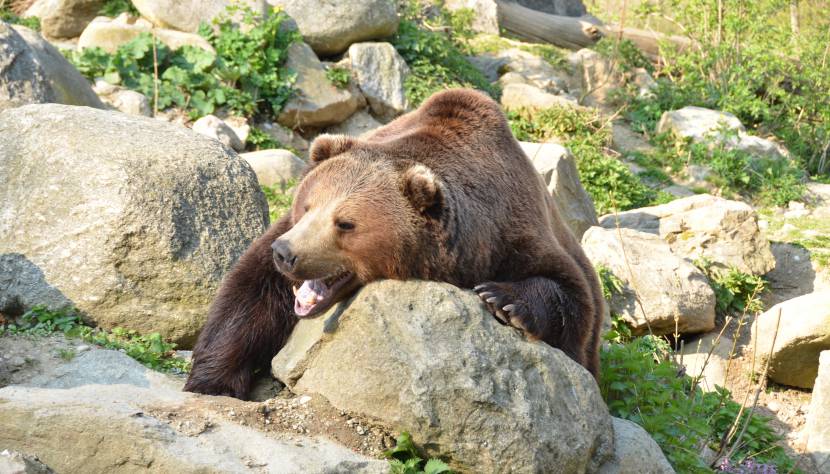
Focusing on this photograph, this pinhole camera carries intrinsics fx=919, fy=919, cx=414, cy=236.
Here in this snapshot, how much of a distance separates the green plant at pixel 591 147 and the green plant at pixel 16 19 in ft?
26.2

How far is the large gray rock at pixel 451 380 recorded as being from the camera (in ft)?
14.3

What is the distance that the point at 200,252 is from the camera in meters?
6.41

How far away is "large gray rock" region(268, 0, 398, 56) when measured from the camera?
47.6ft

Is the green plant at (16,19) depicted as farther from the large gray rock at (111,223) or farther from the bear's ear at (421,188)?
the bear's ear at (421,188)

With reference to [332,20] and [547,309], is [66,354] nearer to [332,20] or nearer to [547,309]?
[547,309]

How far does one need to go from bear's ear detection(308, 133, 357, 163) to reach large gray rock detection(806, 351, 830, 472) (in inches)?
211

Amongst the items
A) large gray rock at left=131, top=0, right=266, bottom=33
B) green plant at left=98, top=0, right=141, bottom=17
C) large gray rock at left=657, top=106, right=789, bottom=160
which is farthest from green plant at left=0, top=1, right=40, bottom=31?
large gray rock at left=657, top=106, right=789, bottom=160

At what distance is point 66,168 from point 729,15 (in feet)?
46.1

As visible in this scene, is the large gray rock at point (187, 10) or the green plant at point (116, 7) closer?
the large gray rock at point (187, 10)

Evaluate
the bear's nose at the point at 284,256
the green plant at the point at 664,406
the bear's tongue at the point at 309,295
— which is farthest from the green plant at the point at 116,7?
the bear's nose at the point at 284,256

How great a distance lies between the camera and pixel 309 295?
193 inches

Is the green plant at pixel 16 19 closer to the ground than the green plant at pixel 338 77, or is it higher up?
higher up

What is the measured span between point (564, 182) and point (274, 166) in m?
3.49

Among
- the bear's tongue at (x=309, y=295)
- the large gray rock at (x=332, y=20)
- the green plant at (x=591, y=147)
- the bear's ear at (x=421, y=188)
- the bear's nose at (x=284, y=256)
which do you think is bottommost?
the green plant at (x=591, y=147)
